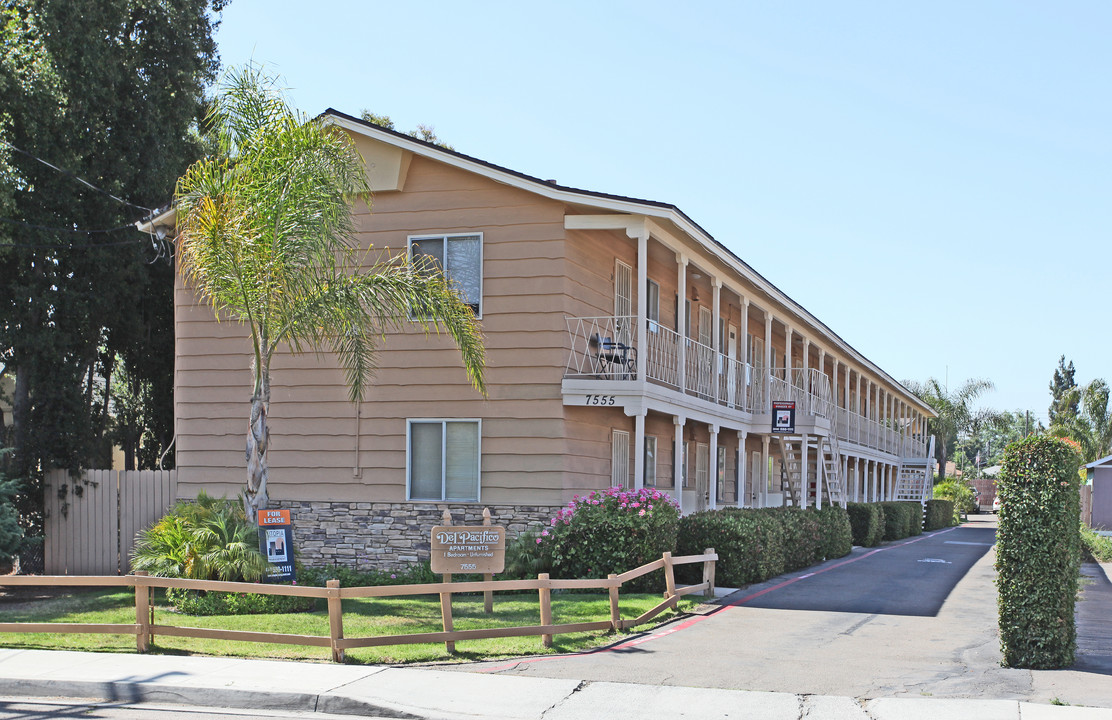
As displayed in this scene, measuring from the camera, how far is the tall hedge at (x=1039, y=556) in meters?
11.5

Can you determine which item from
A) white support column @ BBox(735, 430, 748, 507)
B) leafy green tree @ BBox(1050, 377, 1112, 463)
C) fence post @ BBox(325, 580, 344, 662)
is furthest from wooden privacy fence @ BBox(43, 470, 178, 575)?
leafy green tree @ BBox(1050, 377, 1112, 463)

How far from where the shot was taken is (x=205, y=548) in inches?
618

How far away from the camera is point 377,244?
20156 millimetres

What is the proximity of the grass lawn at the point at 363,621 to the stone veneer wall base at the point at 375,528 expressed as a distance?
63.5 inches

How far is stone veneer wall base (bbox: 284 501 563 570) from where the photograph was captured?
19109 mm

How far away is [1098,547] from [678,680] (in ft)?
76.7

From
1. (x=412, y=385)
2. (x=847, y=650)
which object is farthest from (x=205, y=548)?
(x=847, y=650)

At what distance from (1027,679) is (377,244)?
13.3m

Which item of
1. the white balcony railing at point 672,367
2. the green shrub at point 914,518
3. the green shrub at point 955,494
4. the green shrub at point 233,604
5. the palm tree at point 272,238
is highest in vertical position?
the palm tree at point 272,238

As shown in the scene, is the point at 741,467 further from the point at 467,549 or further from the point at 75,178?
the point at 75,178

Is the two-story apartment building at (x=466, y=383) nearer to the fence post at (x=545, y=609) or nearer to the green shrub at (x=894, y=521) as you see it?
the fence post at (x=545, y=609)

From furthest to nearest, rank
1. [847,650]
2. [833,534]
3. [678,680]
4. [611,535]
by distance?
1. [833,534]
2. [611,535]
3. [847,650]
4. [678,680]

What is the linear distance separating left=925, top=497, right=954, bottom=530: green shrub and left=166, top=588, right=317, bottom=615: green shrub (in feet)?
117

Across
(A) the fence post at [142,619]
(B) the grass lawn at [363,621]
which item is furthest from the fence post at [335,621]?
(A) the fence post at [142,619]
